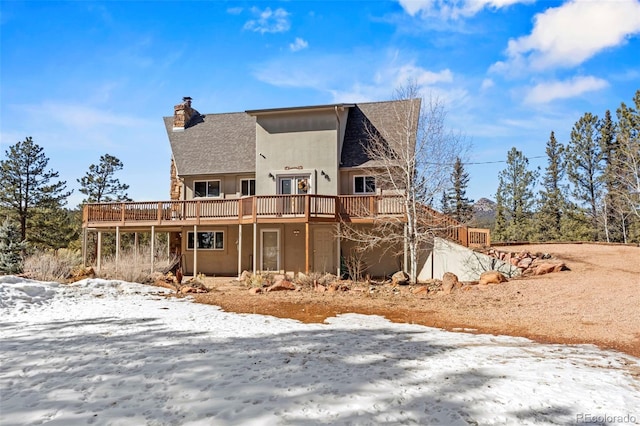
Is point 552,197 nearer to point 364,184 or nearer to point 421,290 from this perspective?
point 364,184

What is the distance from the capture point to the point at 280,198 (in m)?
17.4

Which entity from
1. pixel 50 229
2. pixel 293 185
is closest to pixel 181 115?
pixel 293 185

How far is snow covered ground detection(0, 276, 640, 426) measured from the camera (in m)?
4.00

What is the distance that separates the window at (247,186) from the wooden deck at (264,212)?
2363mm

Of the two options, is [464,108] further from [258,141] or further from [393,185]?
[258,141]

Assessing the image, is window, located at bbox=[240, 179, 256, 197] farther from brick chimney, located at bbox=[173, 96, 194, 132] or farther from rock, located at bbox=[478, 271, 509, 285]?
rock, located at bbox=[478, 271, 509, 285]

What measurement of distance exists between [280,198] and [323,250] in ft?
11.4

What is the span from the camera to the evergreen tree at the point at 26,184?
28.8 meters

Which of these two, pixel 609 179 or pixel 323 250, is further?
pixel 609 179

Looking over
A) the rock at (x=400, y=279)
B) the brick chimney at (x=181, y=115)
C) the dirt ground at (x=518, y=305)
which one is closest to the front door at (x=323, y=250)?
the rock at (x=400, y=279)

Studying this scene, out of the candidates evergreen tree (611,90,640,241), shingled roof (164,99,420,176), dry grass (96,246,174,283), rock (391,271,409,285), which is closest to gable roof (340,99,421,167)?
shingled roof (164,99,420,176)

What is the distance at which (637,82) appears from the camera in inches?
1044

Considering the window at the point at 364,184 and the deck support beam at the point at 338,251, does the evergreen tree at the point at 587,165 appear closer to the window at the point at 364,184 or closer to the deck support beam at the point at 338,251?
the window at the point at 364,184

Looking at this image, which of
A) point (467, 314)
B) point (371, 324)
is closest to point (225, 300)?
point (371, 324)
